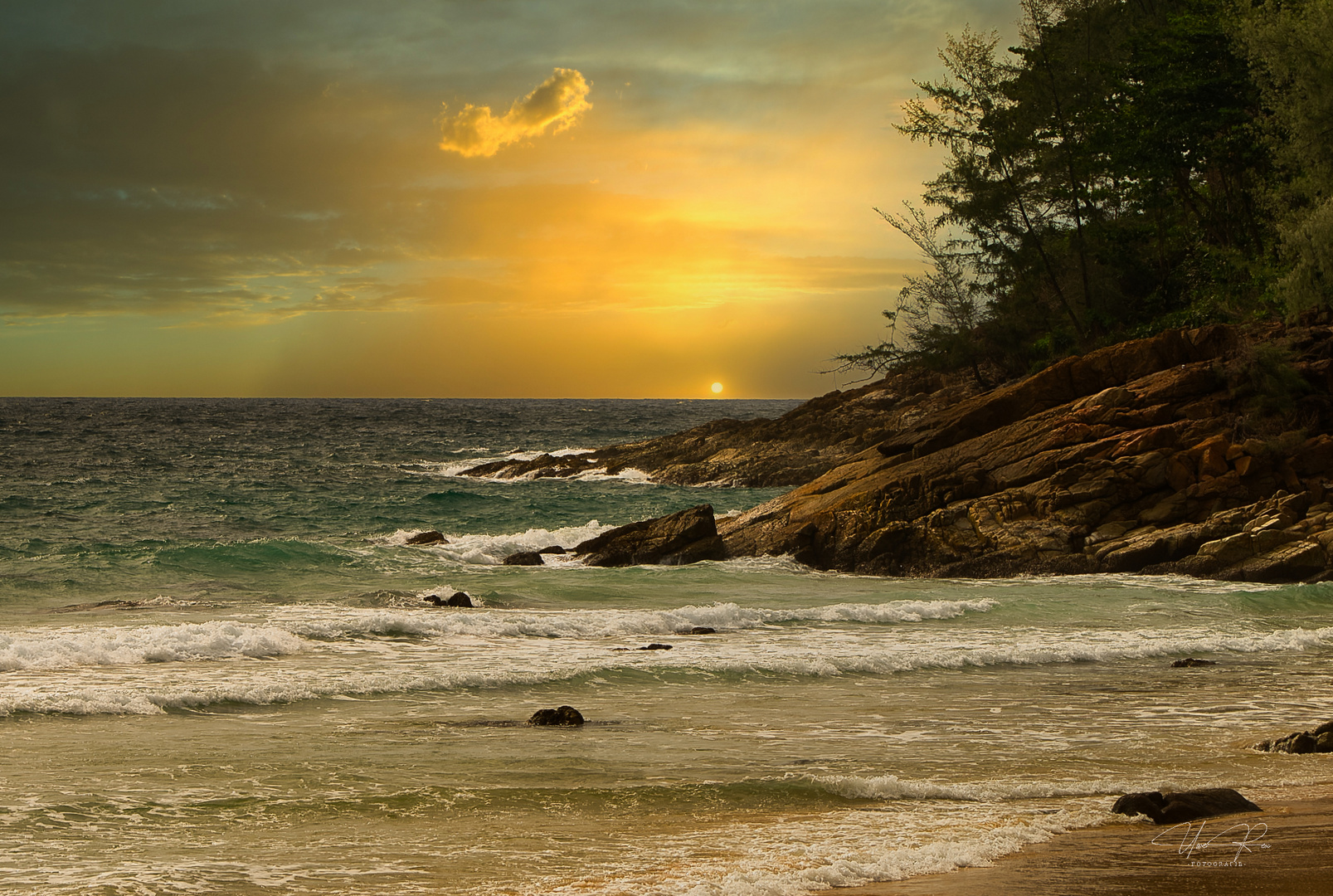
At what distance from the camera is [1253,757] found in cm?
959

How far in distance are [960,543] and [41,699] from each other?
19250 millimetres

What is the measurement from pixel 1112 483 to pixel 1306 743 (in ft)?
46.3

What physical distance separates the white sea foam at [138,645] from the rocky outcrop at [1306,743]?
13366 mm

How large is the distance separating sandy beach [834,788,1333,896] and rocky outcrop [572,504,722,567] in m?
18.6

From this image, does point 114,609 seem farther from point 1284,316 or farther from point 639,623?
point 1284,316

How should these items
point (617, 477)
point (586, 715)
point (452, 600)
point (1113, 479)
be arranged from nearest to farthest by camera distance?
point (586, 715) → point (452, 600) → point (1113, 479) → point (617, 477)

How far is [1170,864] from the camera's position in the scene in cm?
657

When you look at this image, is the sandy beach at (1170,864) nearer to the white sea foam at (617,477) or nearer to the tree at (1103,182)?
the tree at (1103,182)

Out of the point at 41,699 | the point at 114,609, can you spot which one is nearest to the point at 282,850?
the point at 41,699

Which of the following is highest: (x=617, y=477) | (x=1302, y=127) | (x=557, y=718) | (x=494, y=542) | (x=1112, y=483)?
(x=1302, y=127)

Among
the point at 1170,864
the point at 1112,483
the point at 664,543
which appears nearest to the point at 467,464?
the point at 664,543

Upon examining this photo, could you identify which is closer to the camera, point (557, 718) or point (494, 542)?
point (557, 718)
